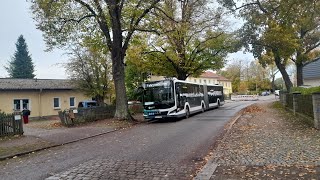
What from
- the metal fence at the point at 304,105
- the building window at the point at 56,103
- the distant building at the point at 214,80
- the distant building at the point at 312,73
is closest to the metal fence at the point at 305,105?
the metal fence at the point at 304,105

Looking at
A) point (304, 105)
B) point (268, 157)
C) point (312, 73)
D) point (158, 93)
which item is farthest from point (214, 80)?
point (268, 157)

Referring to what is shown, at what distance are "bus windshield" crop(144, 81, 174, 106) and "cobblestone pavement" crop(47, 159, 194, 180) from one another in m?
13.6

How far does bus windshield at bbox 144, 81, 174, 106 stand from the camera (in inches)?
886

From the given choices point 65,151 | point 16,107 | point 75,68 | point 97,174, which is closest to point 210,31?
point 75,68

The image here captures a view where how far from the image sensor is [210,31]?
117 feet

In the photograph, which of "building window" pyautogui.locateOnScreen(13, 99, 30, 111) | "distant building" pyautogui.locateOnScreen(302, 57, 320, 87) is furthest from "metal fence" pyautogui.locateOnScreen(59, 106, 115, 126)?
"distant building" pyautogui.locateOnScreen(302, 57, 320, 87)

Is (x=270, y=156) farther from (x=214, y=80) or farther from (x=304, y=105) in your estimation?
(x=214, y=80)

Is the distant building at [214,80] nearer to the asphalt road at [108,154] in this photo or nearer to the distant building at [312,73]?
the distant building at [312,73]

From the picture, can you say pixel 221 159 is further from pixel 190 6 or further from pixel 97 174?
pixel 190 6

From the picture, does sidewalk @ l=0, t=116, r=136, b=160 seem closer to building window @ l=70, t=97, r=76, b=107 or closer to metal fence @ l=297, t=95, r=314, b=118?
metal fence @ l=297, t=95, r=314, b=118

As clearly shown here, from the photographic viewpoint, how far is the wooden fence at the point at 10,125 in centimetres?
1538

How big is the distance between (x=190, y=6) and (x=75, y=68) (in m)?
14.2

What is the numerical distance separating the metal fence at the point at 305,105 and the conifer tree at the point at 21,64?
64743 mm

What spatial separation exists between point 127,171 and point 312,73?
1550 inches
